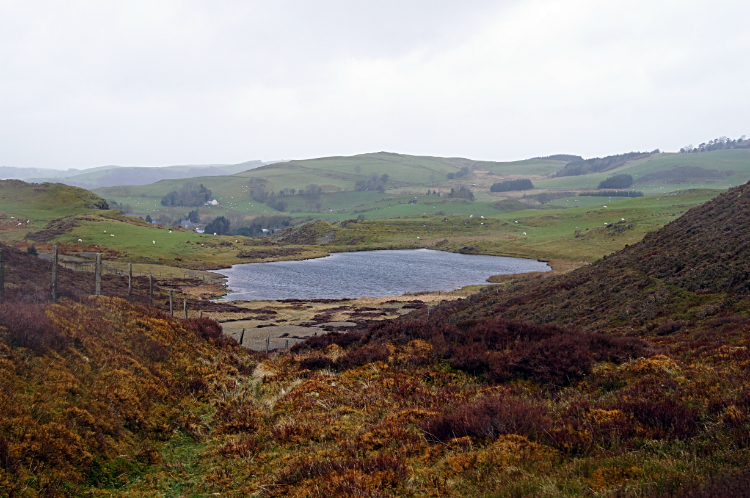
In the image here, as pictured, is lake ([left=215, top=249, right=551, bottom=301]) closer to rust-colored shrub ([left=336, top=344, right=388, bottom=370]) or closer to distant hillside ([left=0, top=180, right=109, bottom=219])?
rust-colored shrub ([left=336, top=344, right=388, bottom=370])

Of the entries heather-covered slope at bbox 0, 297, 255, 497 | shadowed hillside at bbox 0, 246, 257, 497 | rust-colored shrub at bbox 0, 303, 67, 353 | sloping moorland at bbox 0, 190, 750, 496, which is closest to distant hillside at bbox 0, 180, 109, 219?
shadowed hillside at bbox 0, 246, 257, 497

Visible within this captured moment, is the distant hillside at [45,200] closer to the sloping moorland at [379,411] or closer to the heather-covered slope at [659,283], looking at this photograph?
the heather-covered slope at [659,283]

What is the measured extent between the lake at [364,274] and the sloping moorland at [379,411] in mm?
57077

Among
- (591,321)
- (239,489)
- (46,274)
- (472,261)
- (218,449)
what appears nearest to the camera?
(239,489)

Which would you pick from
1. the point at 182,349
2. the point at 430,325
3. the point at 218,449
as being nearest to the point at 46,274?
the point at 182,349

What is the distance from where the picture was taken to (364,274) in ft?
332

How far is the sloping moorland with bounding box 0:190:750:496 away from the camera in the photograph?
6902 millimetres

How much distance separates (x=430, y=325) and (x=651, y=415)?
11.4 meters

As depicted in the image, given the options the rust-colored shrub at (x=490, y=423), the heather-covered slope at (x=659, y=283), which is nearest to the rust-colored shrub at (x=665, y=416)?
the rust-colored shrub at (x=490, y=423)

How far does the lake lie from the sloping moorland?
5708 centimetres


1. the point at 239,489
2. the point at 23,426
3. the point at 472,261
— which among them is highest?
the point at 23,426

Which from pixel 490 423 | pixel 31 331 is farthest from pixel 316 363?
pixel 490 423

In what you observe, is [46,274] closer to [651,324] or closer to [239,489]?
[239,489]

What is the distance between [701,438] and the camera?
285 inches
